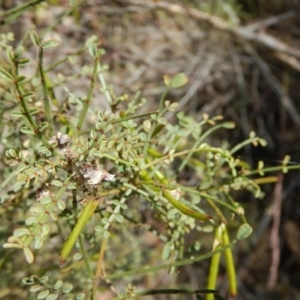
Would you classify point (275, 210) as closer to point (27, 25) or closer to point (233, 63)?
point (233, 63)

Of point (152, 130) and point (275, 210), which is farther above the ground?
point (152, 130)

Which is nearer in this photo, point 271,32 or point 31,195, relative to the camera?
point 31,195

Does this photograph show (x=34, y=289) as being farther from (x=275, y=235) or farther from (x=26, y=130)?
(x=275, y=235)

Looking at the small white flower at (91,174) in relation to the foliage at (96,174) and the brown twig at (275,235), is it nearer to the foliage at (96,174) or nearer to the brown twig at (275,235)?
the foliage at (96,174)

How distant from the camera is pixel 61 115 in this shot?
77 centimetres

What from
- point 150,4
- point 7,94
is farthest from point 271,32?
point 7,94

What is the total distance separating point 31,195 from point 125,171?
0.66ft

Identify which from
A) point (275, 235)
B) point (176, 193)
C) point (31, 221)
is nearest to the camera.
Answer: point (31, 221)

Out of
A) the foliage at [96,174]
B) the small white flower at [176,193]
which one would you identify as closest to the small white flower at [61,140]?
the foliage at [96,174]

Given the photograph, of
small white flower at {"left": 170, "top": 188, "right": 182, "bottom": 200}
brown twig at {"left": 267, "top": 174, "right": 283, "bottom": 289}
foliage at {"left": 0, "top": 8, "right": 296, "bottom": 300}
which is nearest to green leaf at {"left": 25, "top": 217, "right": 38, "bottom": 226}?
foliage at {"left": 0, "top": 8, "right": 296, "bottom": 300}

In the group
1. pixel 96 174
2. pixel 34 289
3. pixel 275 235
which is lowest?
pixel 275 235

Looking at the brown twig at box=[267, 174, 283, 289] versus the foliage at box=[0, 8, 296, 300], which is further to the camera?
the brown twig at box=[267, 174, 283, 289]

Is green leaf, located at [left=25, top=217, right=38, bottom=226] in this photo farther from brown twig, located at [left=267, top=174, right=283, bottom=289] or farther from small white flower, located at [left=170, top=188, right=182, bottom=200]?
brown twig, located at [left=267, top=174, right=283, bottom=289]

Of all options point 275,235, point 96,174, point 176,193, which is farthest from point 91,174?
point 275,235
